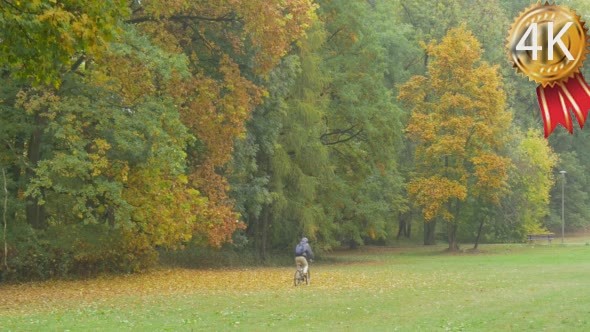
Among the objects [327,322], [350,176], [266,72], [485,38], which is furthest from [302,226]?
[485,38]

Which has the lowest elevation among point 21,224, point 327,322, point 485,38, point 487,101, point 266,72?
point 327,322

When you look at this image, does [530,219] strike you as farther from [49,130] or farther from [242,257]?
[49,130]

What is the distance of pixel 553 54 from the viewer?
37.0 ft

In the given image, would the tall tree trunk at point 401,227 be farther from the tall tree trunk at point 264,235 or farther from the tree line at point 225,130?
the tall tree trunk at point 264,235

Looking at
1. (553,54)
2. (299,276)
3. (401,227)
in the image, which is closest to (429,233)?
(401,227)

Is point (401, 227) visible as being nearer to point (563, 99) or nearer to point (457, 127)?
point (457, 127)

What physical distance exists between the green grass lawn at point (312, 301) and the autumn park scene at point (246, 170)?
0.41 feet

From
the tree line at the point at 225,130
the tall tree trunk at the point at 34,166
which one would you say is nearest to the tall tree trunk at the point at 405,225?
the tree line at the point at 225,130

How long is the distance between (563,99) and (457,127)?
44.3 meters

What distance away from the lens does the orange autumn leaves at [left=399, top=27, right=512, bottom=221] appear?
179 ft

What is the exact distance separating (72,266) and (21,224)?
7.90ft

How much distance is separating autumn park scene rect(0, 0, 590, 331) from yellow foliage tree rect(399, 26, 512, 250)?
15 centimetres

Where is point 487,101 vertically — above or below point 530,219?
above

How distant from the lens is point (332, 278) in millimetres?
33000
